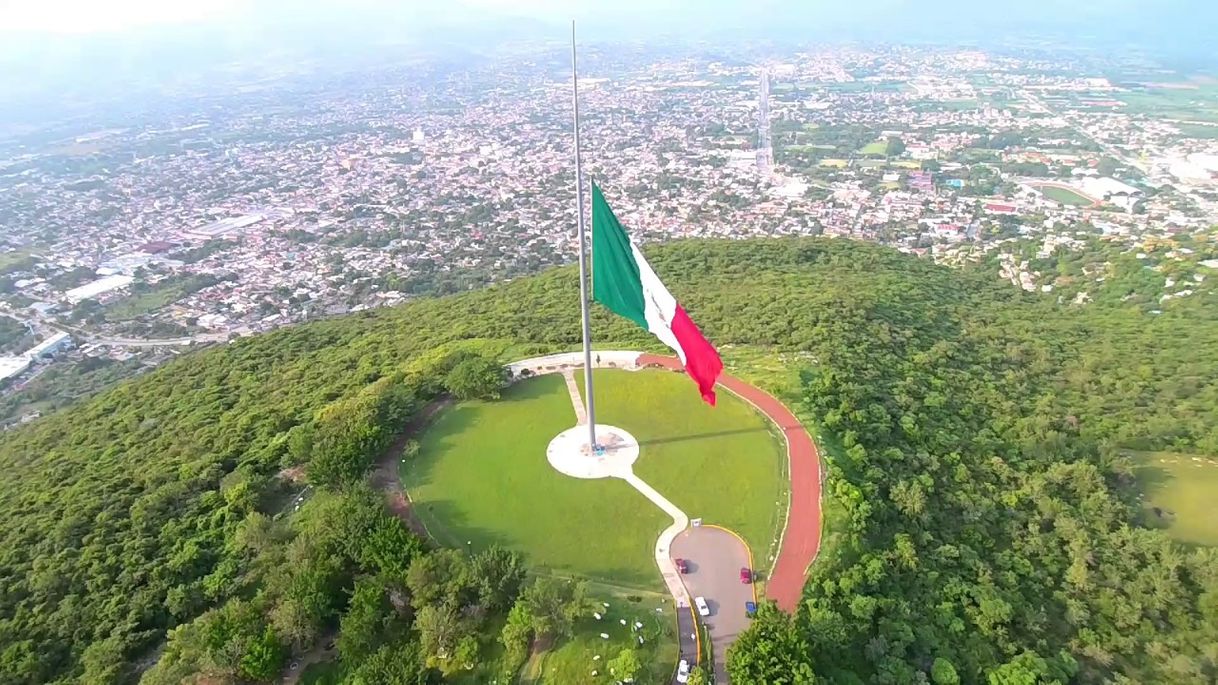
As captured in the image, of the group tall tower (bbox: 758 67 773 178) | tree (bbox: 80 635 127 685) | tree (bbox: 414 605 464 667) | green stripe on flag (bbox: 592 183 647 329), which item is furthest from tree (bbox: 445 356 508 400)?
tall tower (bbox: 758 67 773 178)

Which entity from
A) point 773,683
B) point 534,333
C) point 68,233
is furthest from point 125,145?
point 773,683

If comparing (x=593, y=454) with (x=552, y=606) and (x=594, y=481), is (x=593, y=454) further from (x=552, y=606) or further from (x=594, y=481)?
(x=552, y=606)

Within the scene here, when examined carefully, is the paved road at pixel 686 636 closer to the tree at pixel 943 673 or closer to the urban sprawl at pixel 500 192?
the tree at pixel 943 673

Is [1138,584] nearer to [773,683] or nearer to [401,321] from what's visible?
[773,683]

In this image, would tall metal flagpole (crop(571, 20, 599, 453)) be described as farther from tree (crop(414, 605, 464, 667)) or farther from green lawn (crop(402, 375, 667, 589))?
tree (crop(414, 605, 464, 667))

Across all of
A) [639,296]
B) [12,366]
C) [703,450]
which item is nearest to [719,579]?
[703,450]

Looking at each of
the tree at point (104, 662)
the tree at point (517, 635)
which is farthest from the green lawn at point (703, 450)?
the tree at point (104, 662)
